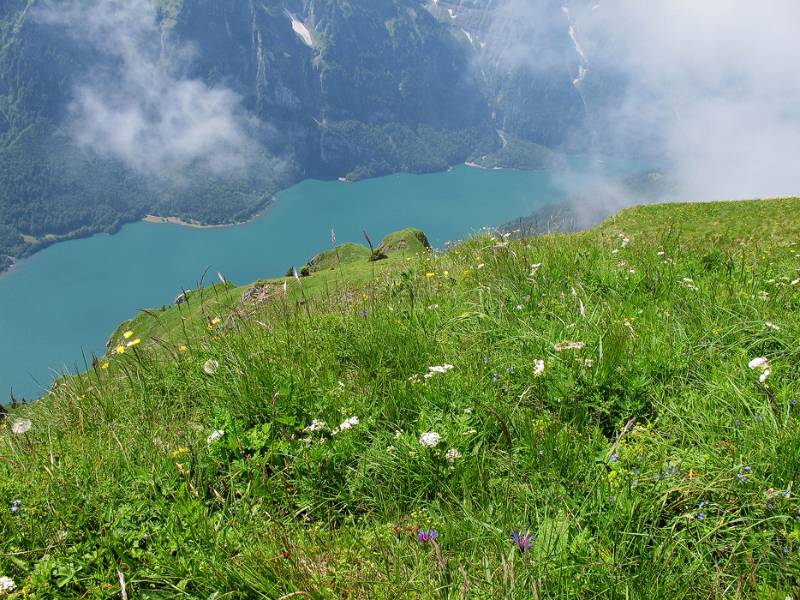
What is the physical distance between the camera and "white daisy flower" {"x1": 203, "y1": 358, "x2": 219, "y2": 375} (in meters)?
3.97

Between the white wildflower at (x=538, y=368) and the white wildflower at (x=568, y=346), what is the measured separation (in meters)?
0.15

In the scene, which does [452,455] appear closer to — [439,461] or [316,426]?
[439,461]

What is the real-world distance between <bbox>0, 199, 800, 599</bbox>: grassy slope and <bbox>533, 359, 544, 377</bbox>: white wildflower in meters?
0.07

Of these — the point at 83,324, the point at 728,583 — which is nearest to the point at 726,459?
the point at 728,583

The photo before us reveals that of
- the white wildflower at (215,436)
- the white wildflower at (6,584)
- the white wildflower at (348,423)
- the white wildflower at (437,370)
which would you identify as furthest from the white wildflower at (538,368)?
the white wildflower at (6,584)

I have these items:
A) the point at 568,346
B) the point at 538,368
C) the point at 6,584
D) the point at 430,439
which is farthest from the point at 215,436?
the point at 568,346

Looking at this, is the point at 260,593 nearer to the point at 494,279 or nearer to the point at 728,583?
the point at 728,583

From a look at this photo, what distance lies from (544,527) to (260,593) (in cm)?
124

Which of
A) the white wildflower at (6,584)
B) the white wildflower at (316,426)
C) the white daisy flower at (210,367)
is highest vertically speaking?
the white daisy flower at (210,367)

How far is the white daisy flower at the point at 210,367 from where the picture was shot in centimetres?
397

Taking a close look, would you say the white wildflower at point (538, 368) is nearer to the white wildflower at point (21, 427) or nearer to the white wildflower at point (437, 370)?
the white wildflower at point (437, 370)

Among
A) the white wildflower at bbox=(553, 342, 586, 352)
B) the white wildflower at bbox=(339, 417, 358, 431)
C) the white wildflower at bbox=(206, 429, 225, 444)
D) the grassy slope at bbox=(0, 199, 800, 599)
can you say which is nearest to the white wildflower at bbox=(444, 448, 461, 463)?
the grassy slope at bbox=(0, 199, 800, 599)

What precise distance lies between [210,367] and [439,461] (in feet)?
7.27

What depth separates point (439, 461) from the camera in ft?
8.97
